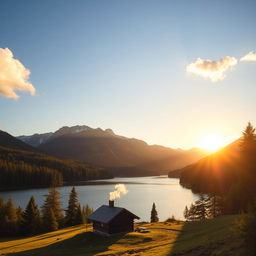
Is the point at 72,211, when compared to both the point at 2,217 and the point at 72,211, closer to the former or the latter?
the point at 72,211

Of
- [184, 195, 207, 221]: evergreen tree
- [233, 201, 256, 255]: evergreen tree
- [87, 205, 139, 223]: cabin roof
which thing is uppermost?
[233, 201, 256, 255]: evergreen tree

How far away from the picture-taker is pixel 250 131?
56.4 meters

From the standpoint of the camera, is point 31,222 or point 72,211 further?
point 72,211

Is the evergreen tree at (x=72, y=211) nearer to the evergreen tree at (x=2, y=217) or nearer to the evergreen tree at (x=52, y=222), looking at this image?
the evergreen tree at (x=52, y=222)

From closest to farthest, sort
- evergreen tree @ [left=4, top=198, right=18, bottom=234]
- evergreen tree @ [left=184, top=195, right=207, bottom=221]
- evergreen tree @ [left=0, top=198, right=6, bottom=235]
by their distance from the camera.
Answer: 1. evergreen tree @ [left=0, top=198, right=6, bottom=235]
2. evergreen tree @ [left=4, top=198, right=18, bottom=234]
3. evergreen tree @ [left=184, top=195, right=207, bottom=221]

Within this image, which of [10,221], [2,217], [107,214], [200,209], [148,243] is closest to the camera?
[148,243]

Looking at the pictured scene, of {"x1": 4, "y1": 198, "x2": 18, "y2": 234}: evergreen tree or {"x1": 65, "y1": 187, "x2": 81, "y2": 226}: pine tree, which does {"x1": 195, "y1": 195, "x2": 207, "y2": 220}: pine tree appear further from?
{"x1": 4, "y1": 198, "x2": 18, "y2": 234}: evergreen tree

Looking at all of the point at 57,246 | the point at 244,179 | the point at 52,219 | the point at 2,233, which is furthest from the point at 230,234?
the point at 2,233

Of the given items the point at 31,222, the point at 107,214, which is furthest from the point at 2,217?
the point at 107,214

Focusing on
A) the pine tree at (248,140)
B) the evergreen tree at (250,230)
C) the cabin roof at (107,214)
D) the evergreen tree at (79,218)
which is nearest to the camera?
the evergreen tree at (250,230)

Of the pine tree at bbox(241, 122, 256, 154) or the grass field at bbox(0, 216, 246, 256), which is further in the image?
the pine tree at bbox(241, 122, 256, 154)

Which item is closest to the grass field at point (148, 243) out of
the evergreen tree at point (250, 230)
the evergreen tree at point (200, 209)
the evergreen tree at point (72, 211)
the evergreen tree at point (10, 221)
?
the evergreen tree at point (250, 230)

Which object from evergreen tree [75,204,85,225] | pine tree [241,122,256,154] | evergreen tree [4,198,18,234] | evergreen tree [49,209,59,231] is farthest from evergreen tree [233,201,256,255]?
evergreen tree [4,198,18,234]

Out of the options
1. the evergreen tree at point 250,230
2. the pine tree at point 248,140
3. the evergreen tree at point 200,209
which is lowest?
the evergreen tree at point 200,209
